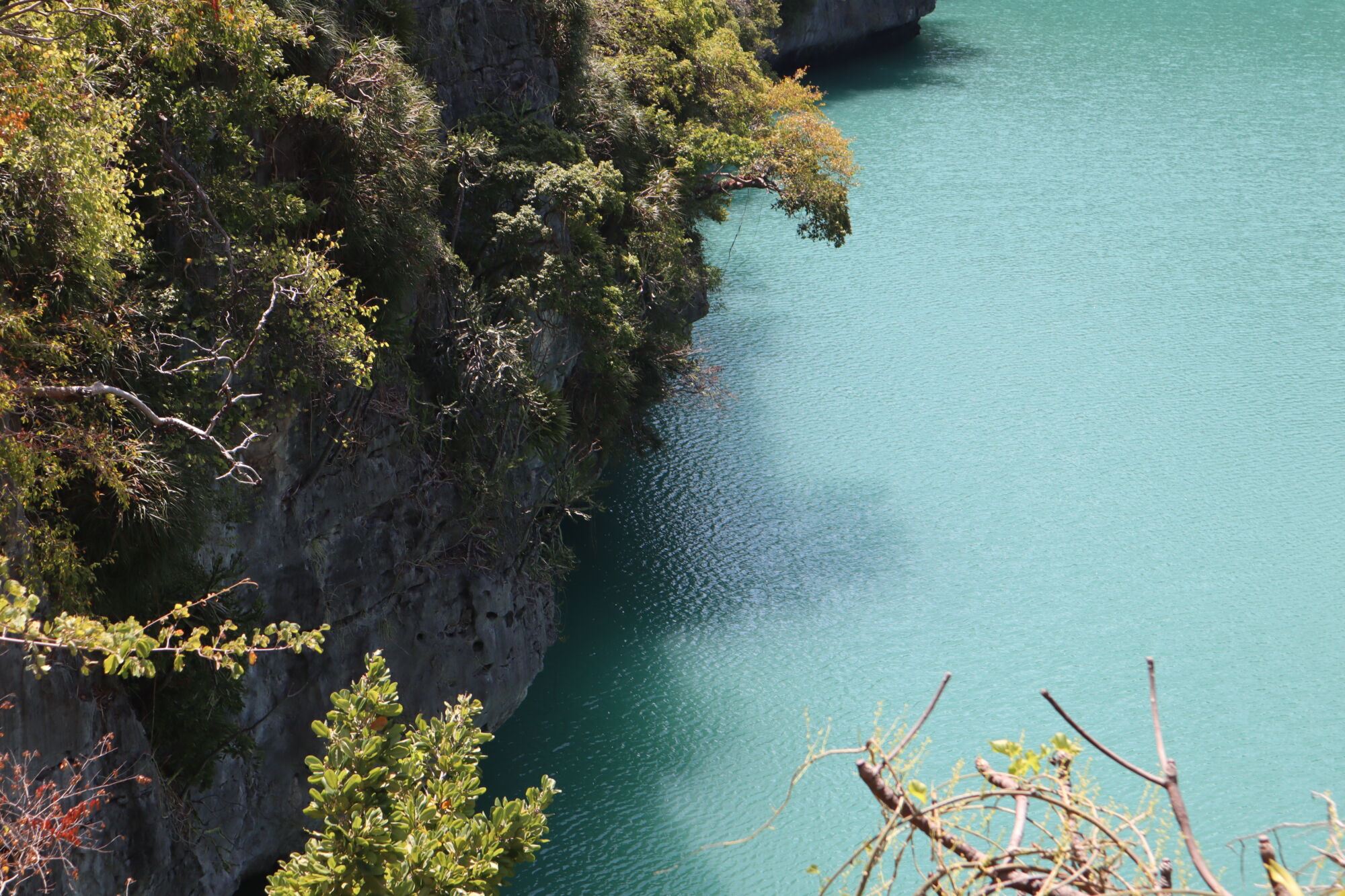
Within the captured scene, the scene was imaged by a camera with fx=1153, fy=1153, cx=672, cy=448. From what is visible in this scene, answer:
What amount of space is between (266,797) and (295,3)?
6521mm

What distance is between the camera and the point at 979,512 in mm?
15391

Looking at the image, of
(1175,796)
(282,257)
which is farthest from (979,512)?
(1175,796)

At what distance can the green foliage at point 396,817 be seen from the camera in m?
5.25

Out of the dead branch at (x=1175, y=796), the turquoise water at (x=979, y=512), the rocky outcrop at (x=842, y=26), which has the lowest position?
the turquoise water at (x=979, y=512)

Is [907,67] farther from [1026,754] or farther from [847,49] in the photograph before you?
[1026,754]

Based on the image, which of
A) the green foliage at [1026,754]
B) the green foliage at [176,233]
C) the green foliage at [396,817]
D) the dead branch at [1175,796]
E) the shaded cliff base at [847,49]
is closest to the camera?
the dead branch at [1175,796]

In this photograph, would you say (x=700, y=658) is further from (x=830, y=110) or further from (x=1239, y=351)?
(x=830, y=110)

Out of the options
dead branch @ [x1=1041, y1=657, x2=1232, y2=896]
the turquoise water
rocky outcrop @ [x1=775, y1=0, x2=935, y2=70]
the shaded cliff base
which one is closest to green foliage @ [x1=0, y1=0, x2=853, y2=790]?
the turquoise water

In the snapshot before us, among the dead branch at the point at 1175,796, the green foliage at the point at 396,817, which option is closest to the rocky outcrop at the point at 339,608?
the green foliage at the point at 396,817

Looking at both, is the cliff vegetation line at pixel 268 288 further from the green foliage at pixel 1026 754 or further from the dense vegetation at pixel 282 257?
the green foliage at pixel 1026 754

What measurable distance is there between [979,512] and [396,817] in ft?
37.3

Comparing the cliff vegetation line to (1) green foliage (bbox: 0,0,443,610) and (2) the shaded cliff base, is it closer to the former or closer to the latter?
(1) green foliage (bbox: 0,0,443,610)

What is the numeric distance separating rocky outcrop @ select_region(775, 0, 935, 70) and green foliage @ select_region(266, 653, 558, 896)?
26937mm

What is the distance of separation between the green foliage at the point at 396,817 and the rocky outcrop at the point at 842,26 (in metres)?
26.9
